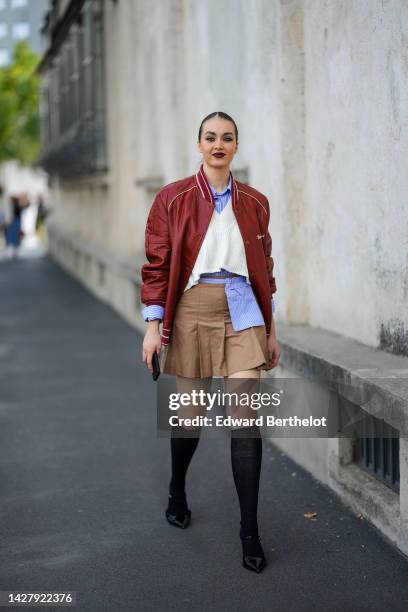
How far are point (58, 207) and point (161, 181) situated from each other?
18.3 m

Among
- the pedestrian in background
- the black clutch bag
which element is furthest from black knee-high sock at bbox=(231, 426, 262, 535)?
the pedestrian in background

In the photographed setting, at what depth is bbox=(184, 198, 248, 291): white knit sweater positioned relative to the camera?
16.3 feet

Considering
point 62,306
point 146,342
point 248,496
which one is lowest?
point 62,306

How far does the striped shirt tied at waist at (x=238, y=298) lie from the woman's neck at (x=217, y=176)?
0.40m

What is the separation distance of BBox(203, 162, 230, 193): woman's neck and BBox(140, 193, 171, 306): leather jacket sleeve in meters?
0.24

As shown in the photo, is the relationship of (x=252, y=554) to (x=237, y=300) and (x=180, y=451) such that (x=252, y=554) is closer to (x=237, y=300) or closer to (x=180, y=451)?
(x=180, y=451)

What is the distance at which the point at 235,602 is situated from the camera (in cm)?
450

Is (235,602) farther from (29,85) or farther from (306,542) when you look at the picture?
(29,85)

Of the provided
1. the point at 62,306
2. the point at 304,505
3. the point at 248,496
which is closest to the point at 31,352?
the point at 62,306

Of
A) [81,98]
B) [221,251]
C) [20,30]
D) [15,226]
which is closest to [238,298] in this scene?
[221,251]

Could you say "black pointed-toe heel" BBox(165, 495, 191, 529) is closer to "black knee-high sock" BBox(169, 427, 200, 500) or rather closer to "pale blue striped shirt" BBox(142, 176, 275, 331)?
"black knee-high sock" BBox(169, 427, 200, 500)

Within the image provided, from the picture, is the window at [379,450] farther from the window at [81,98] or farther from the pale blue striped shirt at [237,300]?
the window at [81,98]

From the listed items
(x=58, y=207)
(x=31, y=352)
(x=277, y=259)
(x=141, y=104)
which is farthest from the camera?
(x=58, y=207)

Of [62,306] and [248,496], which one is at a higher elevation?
[248,496]
